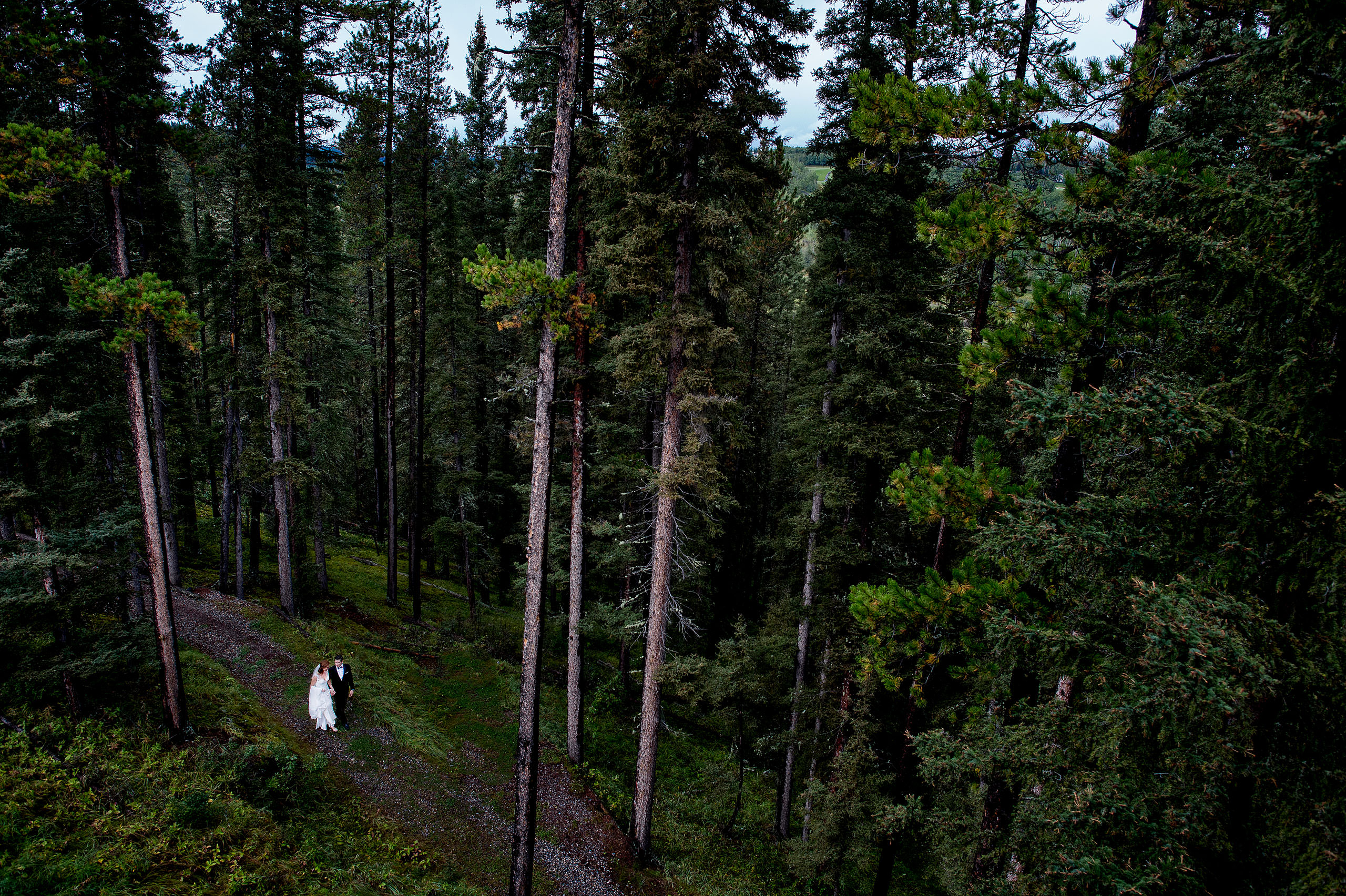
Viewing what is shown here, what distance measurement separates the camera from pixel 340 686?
14.1 m

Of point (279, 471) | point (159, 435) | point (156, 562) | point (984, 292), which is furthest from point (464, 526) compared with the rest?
point (984, 292)

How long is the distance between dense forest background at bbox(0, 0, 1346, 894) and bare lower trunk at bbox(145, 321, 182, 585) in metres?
0.45

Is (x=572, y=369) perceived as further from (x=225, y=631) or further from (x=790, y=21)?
(x=225, y=631)

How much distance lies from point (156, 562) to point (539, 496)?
832 cm

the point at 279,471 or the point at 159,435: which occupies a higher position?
the point at 159,435

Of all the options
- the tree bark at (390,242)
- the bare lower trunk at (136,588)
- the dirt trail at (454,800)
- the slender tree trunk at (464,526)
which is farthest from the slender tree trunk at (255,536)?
the dirt trail at (454,800)

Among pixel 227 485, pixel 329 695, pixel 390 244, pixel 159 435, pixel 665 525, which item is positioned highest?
pixel 390 244

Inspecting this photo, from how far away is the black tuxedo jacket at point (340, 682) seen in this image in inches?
550

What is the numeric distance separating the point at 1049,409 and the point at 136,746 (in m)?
15.4

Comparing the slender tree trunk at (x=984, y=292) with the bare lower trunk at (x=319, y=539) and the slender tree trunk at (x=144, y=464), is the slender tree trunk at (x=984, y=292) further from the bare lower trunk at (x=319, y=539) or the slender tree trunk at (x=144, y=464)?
the bare lower trunk at (x=319, y=539)

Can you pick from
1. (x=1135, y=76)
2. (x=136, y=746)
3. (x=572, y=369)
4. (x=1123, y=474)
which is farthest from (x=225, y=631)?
(x=1135, y=76)

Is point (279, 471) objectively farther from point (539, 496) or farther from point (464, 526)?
point (539, 496)

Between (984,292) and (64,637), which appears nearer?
(984,292)

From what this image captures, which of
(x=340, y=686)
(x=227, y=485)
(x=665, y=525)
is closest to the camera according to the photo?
(x=665, y=525)
